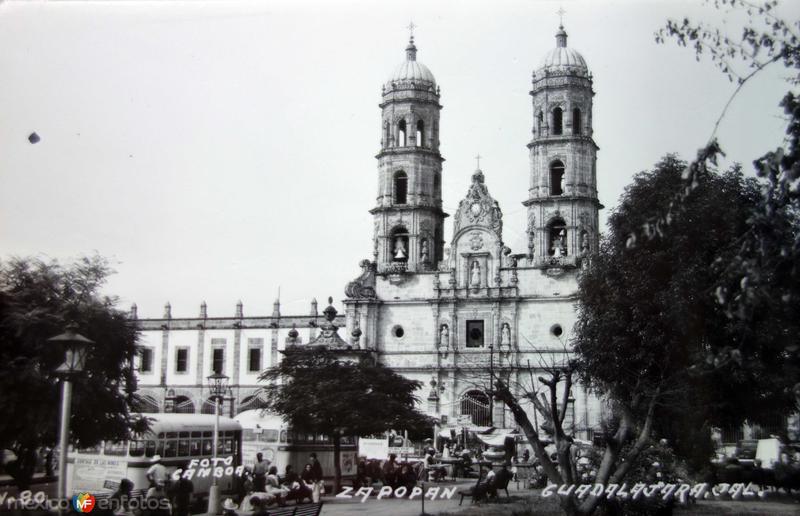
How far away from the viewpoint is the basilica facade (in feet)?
A: 140

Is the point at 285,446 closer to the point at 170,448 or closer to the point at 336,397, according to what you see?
the point at 336,397

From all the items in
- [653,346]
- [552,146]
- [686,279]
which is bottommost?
[653,346]

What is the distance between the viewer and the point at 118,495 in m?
15.5

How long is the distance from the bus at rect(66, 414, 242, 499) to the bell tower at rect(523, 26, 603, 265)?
23.4 m

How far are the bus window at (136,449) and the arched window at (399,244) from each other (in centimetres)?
2593

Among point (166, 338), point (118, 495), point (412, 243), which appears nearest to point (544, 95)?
point (412, 243)

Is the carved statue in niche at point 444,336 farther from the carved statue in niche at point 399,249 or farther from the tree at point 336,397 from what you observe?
the tree at point 336,397

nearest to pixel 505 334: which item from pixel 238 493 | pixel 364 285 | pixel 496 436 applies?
pixel 364 285

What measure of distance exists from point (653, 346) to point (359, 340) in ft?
73.2

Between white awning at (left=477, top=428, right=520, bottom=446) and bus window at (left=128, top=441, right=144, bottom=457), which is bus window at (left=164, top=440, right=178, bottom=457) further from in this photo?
white awning at (left=477, top=428, right=520, bottom=446)

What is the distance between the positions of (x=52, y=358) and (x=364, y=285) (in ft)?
91.8

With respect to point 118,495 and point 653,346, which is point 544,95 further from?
point 118,495

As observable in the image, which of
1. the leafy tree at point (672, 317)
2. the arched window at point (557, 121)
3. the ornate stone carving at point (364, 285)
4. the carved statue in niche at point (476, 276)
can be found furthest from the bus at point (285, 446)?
the arched window at point (557, 121)

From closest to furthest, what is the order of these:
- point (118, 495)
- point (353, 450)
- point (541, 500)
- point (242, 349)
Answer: point (118, 495)
point (541, 500)
point (353, 450)
point (242, 349)
